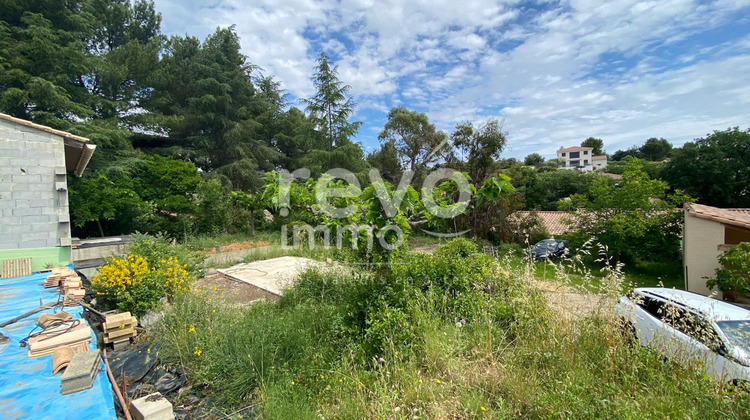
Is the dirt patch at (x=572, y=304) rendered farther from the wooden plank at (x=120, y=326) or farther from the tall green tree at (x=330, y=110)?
the tall green tree at (x=330, y=110)

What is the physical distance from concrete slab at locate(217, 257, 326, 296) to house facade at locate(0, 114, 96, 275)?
10.5ft

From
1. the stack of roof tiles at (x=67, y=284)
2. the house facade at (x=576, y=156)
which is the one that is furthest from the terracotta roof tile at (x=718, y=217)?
the house facade at (x=576, y=156)

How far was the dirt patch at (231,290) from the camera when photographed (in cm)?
484

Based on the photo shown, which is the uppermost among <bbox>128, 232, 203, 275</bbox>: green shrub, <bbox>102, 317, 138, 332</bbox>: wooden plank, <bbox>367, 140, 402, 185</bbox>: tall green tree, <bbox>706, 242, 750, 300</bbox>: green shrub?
<bbox>367, 140, 402, 185</bbox>: tall green tree

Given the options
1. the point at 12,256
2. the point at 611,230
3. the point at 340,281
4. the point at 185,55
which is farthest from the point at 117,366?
the point at 185,55

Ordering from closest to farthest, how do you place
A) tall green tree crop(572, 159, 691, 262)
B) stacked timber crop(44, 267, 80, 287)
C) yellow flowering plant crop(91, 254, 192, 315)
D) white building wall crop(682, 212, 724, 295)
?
yellow flowering plant crop(91, 254, 192, 315), stacked timber crop(44, 267, 80, 287), white building wall crop(682, 212, 724, 295), tall green tree crop(572, 159, 691, 262)

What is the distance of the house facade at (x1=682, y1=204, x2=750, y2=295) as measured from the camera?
351 inches

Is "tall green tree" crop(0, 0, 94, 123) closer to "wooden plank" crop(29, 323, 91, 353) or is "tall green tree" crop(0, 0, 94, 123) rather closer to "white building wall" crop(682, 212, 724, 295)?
"wooden plank" crop(29, 323, 91, 353)

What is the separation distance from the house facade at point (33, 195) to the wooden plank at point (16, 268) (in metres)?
0.16

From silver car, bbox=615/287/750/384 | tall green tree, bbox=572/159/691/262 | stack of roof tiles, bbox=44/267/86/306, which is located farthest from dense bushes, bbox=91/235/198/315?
tall green tree, bbox=572/159/691/262

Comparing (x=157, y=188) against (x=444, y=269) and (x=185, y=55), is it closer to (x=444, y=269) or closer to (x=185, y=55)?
(x=185, y=55)

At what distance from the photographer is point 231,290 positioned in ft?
19.8

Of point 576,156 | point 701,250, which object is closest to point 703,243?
point 701,250

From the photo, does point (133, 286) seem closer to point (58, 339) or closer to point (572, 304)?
point (58, 339)
